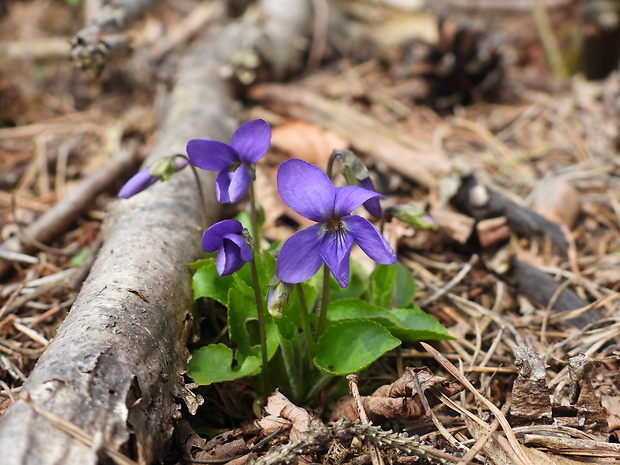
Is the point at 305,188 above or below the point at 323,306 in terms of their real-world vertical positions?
above

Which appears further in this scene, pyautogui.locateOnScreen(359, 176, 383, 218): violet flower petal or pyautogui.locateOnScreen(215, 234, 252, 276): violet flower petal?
pyautogui.locateOnScreen(359, 176, 383, 218): violet flower petal

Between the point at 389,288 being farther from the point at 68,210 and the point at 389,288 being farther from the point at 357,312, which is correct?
the point at 68,210

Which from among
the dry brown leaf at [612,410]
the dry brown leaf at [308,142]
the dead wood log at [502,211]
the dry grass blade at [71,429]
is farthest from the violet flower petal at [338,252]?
the dry brown leaf at [308,142]

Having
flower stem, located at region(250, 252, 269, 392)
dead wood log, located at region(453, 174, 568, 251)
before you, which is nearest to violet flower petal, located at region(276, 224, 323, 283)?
flower stem, located at region(250, 252, 269, 392)

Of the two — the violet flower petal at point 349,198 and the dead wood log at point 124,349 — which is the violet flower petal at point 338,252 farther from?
the dead wood log at point 124,349

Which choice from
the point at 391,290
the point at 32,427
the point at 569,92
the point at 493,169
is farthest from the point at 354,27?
the point at 32,427

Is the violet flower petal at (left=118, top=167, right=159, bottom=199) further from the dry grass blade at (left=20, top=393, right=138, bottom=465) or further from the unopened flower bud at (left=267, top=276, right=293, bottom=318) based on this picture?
the dry grass blade at (left=20, top=393, right=138, bottom=465)

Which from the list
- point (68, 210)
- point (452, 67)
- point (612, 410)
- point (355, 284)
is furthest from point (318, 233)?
point (452, 67)
